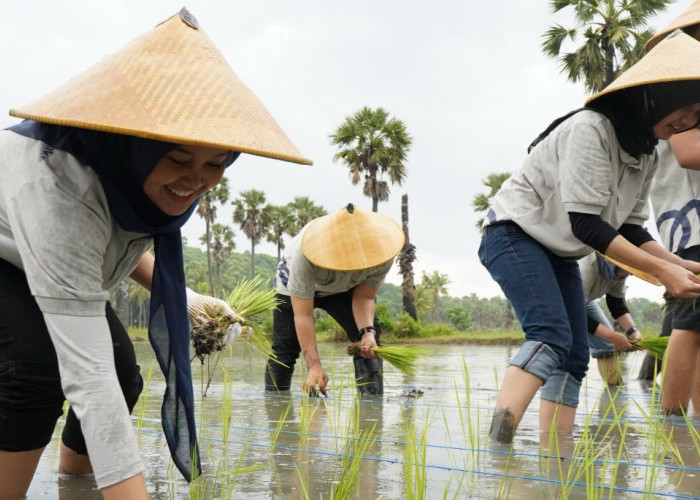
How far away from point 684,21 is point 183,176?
2.74 meters

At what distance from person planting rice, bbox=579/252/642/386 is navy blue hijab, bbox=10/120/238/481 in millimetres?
3075

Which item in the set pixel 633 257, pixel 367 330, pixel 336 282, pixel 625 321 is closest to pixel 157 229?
pixel 633 257

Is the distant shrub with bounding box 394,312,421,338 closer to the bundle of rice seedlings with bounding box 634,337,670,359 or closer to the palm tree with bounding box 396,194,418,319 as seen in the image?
the palm tree with bounding box 396,194,418,319

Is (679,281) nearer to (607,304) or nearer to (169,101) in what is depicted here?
(169,101)

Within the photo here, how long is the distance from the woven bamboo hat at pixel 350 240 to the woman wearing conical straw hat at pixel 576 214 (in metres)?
1.61

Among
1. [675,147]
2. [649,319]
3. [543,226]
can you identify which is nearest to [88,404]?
[543,226]

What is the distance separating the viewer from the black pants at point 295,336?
→ 5312 millimetres

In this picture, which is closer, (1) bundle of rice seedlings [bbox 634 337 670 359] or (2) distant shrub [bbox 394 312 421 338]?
(1) bundle of rice seedlings [bbox 634 337 670 359]

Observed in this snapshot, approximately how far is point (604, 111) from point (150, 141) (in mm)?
1880

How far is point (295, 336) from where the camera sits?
18.1 feet

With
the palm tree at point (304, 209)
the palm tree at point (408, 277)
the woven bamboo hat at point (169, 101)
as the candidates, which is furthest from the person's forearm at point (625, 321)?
the palm tree at point (304, 209)

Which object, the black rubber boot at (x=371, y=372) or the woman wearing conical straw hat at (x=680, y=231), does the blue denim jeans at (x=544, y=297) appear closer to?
the woman wearing conical straw hat at (x=680, y=231)

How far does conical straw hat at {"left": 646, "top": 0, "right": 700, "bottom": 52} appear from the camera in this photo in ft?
11.4

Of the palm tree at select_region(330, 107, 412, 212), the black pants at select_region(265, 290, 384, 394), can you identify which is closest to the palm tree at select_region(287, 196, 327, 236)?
the palm tree at select_region(330, 107, 412, 212)
